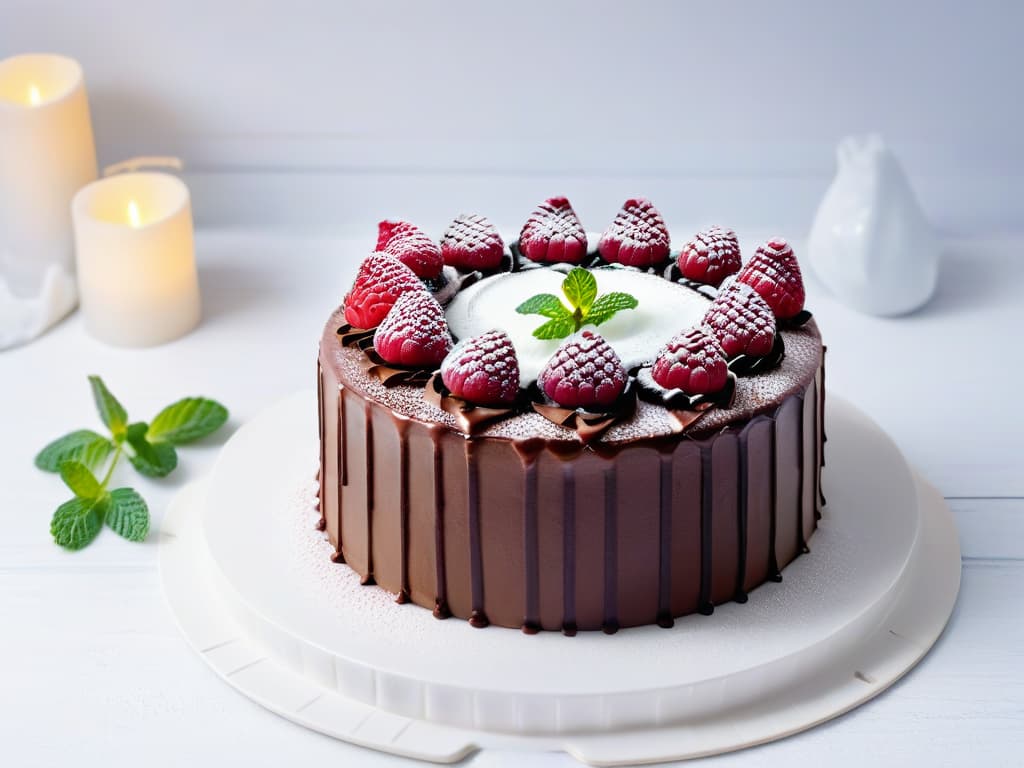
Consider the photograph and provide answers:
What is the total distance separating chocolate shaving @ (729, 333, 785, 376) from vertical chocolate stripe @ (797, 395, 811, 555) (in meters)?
0.06

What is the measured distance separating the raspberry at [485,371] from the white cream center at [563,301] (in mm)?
86

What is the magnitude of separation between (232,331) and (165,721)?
3.78ft

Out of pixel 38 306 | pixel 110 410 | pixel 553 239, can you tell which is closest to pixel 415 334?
pixel 553 239

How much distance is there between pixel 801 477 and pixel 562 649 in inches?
16.9

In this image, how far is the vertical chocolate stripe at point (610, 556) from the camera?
6.34 feet

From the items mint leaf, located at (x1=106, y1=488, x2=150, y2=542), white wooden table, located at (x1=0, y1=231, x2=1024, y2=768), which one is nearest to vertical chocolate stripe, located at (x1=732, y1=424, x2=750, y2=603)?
white wooden table, located at (x1=0, y1=231, x2=1024, y2=768)

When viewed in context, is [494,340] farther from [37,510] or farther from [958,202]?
[958,202]

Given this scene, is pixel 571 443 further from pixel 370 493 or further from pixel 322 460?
pixel 322 460

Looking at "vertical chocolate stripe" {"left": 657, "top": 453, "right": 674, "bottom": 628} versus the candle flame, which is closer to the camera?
"vertical chocolate stripe" {"left": 657, "top": 453, "right": 674, "bottom": 628}

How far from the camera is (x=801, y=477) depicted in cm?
213

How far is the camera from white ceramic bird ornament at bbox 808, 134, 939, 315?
2.91m

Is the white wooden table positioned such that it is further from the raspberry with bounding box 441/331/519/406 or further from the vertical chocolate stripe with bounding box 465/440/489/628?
the raspberry with bounding box 441/331/519/406

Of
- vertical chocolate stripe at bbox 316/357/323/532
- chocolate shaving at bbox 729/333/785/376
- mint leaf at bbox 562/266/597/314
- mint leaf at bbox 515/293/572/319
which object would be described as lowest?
vertical chocolate stripe at bbox 316/357/323/532

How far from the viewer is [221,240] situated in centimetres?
340
